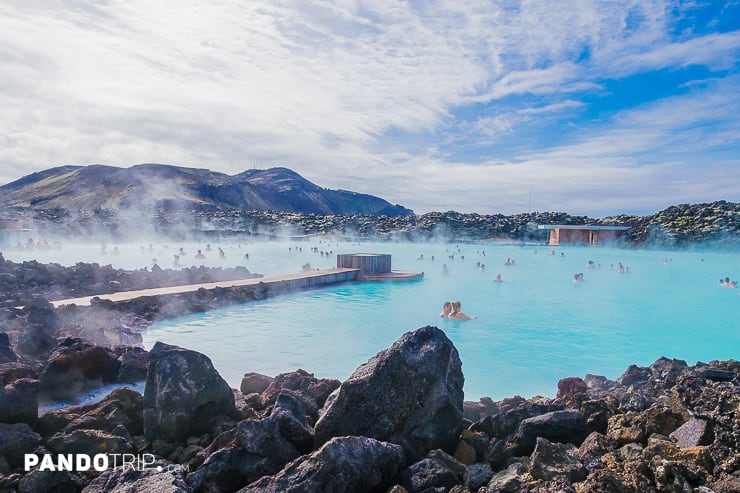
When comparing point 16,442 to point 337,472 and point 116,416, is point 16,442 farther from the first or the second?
point 337,472

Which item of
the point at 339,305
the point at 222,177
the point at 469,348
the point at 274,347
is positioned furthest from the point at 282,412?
the point at 222,177

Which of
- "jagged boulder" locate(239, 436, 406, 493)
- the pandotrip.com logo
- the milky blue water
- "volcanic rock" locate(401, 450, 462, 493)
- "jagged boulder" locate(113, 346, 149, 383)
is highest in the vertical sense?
"jagged boulder" locate(239, 436, 406, 493)

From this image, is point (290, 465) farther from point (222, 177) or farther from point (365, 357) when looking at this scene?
point (222, 177)

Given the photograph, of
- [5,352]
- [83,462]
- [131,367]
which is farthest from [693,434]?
[5,352]

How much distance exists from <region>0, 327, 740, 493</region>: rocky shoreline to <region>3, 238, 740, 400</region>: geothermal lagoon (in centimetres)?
306

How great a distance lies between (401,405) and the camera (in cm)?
289

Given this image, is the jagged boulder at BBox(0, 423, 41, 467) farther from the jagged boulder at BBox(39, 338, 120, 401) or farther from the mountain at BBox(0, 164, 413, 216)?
the mountain at BBox(0, 164, 413, 216)

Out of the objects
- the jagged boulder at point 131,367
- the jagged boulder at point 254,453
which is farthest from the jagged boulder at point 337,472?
the jagged boulder at point 131,367

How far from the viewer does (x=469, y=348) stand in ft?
28.5

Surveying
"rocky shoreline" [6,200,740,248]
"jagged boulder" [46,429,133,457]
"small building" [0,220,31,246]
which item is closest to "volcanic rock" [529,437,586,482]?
"jagged boulder" [46,429,133,457]

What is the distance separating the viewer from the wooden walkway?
866cm

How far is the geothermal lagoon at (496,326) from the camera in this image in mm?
7559

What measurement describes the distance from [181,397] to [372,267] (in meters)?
12.1

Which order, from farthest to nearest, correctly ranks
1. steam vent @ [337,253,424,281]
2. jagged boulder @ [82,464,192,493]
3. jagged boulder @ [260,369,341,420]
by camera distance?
steam vent @ [337,253,424,281]
jagged boulder @ [260,369,341,420]
jagged boulder @ [82,464,192,493]
